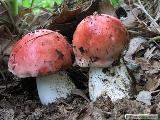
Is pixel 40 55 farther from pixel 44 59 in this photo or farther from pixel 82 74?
pixel 82 74

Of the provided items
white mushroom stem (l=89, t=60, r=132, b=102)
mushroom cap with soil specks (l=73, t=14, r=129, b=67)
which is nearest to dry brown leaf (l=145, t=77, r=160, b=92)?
white mushroom stem (l=89, t=60, r=132, b=102)

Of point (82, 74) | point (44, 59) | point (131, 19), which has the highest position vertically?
point (44, 59)

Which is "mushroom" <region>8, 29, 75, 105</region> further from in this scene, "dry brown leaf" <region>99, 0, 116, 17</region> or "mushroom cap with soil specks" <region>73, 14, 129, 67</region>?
"dry brown leaf" <region>99, 0, 116, 17</region>

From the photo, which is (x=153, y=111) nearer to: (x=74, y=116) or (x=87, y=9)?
(x=74, y=116)

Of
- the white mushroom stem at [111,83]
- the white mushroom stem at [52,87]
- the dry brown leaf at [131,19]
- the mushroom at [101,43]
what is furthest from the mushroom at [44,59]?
the dry brown leaf at [131,19]

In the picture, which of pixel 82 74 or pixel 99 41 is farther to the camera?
pixel 82 74

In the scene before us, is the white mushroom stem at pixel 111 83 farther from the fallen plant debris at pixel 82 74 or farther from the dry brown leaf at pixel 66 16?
the dry brown leaf at pixel 66 16

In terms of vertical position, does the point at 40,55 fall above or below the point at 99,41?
below

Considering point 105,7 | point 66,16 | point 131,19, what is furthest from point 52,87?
point 131,19
